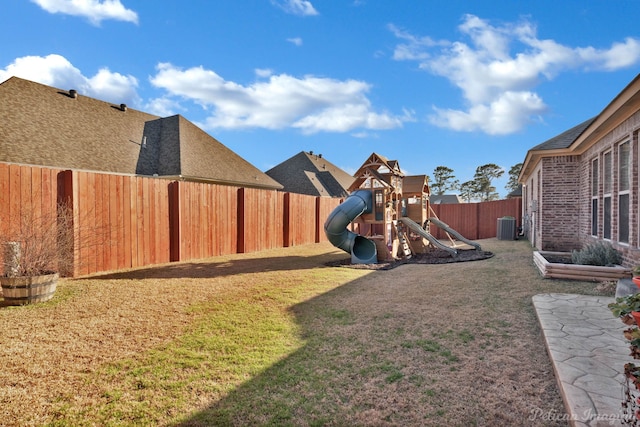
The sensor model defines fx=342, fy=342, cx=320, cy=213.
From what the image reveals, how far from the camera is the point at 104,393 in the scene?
9.00ft

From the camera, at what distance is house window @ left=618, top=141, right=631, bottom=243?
639 cm

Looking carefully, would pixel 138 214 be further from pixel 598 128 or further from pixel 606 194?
pixel 606 194

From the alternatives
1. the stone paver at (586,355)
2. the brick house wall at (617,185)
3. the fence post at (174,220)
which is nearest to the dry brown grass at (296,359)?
the stone paver at (586,355)

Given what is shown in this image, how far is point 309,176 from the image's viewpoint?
28297 mm

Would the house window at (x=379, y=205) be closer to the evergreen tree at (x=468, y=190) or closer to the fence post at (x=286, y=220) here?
→ the fence post at (x=286, y=220)

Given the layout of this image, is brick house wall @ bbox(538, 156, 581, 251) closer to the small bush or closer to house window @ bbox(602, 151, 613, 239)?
house window @ bbox(602, 151, 613, 239)

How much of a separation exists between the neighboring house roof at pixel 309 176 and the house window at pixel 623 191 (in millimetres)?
20926

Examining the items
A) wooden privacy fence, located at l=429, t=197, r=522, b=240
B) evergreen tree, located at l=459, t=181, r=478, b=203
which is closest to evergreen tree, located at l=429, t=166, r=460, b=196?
evergreen tree, located at l=459, t=181, r=478, b=203

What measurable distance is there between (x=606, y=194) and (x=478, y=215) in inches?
441

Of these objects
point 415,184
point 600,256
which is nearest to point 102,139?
point 415,184

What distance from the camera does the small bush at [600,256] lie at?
6480mm

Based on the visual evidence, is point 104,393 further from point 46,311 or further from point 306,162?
point 306,162

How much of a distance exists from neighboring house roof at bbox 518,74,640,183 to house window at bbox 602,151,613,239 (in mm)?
611

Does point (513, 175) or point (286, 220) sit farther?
point (513, 175)
